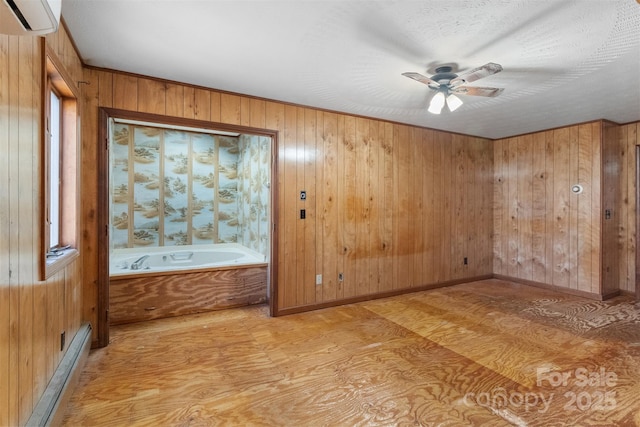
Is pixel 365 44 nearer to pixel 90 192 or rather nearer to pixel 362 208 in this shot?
pixel 362 208

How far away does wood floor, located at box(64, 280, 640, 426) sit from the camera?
1758 millimetres

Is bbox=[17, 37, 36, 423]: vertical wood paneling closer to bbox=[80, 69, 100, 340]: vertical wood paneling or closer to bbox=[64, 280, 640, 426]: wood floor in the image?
bbox=[64, 280, 640, 426]: wood floor

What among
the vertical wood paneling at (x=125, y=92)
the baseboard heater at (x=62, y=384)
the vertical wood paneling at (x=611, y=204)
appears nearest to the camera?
the baseboard heater at (x=62, y=384)

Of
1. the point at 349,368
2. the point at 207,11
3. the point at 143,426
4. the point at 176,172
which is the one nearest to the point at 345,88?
the point at 207,11

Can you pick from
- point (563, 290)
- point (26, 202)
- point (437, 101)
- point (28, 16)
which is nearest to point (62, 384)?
point (26, 202)

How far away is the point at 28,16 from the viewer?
3.12 feet

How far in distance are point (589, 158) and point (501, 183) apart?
1.17m

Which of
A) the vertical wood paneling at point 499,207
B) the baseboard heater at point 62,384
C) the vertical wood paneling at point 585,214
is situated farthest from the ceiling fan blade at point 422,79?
the vertical wood paneling at point 499,207

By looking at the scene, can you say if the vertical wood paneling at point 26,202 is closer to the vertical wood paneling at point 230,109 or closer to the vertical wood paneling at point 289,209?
the vertical wood paneling at point 230,109

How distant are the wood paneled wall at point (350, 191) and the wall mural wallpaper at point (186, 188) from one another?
2.73 ft

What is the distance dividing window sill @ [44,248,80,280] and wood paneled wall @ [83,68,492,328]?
36 cm

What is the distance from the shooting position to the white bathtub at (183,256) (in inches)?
159

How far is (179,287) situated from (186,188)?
6.95 feet

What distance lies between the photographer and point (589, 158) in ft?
13.1
